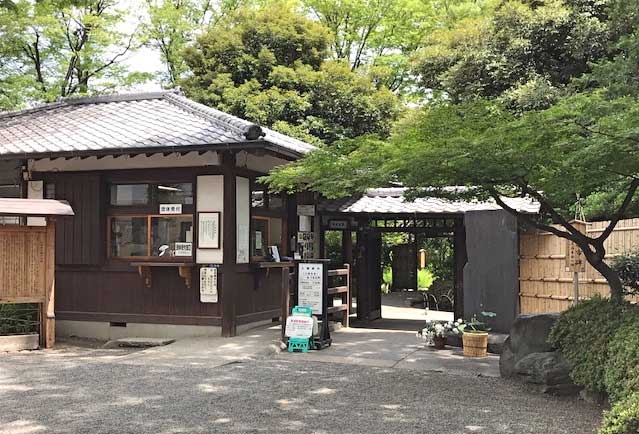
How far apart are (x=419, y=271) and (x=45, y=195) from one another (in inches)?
603

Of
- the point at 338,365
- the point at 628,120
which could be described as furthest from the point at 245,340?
the point at 628,120

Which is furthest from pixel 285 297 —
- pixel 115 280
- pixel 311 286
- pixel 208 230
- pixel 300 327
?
pixel 115 280

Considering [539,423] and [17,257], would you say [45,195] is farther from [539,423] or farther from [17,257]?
[539,423]

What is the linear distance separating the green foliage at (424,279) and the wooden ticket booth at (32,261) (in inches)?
600

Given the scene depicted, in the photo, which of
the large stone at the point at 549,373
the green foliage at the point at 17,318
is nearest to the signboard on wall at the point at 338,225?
the green foliage at the point at 17,318

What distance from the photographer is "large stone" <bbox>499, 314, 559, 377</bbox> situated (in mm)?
7637

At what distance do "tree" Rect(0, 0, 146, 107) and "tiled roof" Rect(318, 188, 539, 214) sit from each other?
1386 cm

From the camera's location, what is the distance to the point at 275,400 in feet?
21.9

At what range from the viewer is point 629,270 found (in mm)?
8711

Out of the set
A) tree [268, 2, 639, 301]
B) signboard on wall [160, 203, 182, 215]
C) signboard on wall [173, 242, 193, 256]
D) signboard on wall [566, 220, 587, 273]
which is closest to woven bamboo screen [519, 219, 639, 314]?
signboard on wall [566, 220, 587, 273]

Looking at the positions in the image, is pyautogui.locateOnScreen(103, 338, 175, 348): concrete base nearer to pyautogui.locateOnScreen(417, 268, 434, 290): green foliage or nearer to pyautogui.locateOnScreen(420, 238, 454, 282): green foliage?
pyautogui.locateOnScreen(417, 268, 434, 290): green foliage

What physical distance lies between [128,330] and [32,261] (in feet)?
7.19

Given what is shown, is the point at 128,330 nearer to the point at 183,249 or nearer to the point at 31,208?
the point at 183,249

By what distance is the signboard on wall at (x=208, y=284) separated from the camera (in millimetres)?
10789
